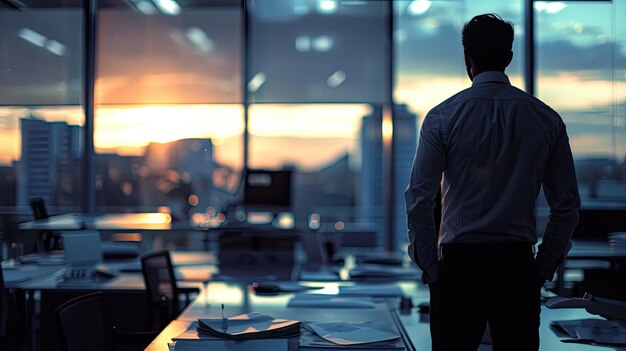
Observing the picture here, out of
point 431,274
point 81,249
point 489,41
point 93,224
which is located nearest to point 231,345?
point 431,274

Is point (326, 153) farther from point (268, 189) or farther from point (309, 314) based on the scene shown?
point (309, 314)

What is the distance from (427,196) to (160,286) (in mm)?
2473

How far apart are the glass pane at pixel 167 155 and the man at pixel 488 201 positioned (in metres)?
6.39

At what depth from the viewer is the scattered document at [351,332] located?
2369 millimetres

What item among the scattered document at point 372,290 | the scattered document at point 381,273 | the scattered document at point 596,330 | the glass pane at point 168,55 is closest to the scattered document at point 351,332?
the scattered document at point 596,330

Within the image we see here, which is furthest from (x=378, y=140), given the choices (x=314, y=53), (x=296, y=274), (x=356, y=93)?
(x=296, y=274)

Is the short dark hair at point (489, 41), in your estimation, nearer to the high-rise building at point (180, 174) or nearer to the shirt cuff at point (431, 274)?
the shirt cuff at point (431, 274)

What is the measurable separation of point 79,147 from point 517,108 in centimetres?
704

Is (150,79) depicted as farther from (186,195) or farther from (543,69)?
(543,69)

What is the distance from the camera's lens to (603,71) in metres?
7.75

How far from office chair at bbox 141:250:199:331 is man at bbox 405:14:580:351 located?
2.16m

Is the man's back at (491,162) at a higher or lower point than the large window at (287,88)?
lower

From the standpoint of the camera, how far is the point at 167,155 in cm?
852

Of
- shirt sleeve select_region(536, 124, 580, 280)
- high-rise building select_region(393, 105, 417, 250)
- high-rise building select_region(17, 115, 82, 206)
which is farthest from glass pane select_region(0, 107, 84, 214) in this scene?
shirt sleeve select_region(536, 124, 580, 280)
